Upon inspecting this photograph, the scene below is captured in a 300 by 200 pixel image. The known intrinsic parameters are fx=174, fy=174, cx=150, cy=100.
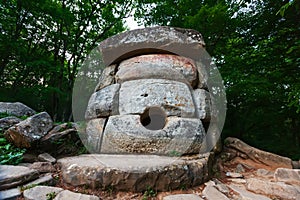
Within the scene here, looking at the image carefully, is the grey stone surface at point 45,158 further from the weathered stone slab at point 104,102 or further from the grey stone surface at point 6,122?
the weathered stone slab at point 104,102

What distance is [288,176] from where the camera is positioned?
2.91 m

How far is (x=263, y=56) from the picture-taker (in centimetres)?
459

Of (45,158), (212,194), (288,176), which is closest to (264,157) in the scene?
(288,176)

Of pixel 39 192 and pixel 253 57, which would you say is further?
pixel 253 57

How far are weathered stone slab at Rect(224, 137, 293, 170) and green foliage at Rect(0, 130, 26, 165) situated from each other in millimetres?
4186

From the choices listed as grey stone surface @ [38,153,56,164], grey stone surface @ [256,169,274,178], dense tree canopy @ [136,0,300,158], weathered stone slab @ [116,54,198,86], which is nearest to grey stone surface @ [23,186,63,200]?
grey stone surface @ [38,153,56,164]

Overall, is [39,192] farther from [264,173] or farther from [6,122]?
[264,173]

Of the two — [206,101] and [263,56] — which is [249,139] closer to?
[263,56]

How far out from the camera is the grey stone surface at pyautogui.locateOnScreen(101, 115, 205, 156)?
3.11 metres

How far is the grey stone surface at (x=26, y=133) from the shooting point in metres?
2.85

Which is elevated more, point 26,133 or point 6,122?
point 6,122

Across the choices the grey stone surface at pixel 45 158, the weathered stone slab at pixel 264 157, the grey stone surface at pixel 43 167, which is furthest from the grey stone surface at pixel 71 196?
the weathered stone slab at pixel 264 157

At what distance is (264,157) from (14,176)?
441 cm

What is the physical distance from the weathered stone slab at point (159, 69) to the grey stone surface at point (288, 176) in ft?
7.63
